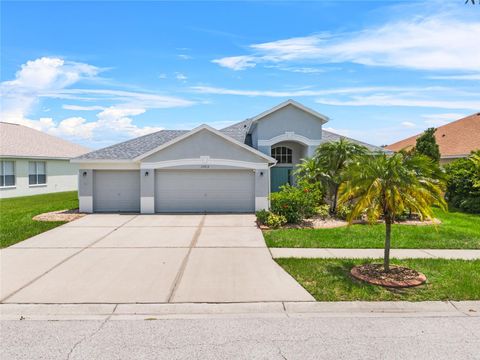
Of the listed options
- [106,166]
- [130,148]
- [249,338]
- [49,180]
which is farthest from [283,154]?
[49,180]

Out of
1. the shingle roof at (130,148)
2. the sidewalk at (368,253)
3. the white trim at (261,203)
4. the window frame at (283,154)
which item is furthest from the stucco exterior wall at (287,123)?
the sidewalk at (368,253)

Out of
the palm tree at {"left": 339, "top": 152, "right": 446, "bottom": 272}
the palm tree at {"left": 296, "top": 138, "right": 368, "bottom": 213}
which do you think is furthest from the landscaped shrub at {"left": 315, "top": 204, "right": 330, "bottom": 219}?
the palm tree at {"left": 339, "top": 152, "right": 446, "bottom": 272}

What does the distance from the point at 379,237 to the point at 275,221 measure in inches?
143

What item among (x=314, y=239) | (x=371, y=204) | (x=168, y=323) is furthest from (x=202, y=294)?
(x=314, y=239)

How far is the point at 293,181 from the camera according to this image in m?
19.4

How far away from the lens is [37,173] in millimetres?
25172

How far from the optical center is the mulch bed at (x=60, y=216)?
14319 mm

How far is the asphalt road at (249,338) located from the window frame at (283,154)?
1491cm

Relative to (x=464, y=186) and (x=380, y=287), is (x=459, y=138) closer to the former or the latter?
(x=464, y=186)

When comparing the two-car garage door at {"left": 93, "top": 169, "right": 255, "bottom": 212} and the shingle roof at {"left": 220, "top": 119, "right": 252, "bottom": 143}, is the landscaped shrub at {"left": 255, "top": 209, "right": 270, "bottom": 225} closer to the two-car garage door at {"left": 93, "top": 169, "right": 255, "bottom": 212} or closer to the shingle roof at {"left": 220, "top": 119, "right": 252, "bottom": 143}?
the two-car garage door at {"left": 93, "top": 169, "right": 255, "bottom": 212}

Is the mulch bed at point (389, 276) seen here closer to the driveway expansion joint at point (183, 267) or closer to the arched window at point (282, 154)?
the driveway expansion joint at point (183, 267)

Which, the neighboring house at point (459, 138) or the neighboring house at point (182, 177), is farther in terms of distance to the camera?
the neighboring house at point (459, 138)

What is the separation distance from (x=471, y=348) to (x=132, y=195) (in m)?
14.9

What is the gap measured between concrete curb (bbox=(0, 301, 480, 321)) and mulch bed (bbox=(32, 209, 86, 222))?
9.25m
